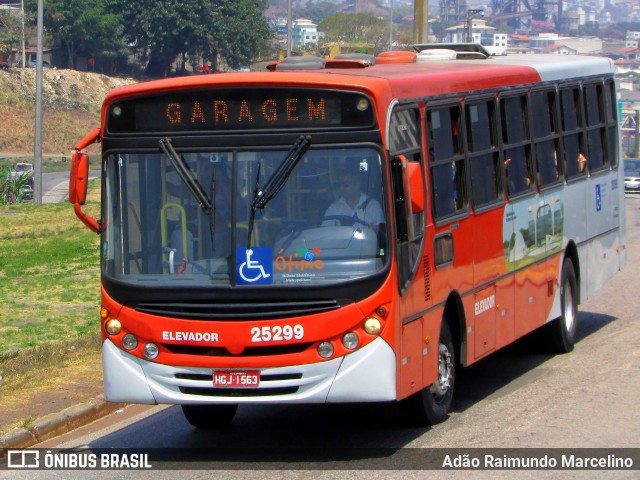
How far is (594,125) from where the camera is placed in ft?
45.0

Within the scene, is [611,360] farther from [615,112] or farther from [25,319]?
[25,319]

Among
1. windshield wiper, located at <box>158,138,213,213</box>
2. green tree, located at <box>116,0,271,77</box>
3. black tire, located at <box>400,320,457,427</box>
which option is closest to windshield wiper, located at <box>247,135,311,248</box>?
windshield wiper, located at <box>158,138,213,213</box>

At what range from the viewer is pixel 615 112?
14602 millimetres

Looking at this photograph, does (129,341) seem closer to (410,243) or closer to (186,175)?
(186,175)

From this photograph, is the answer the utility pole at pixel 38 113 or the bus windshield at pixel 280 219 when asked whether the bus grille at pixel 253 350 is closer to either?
the bus windshield at pixel 280 219

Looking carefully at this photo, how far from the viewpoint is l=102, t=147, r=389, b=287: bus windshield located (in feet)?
26.9

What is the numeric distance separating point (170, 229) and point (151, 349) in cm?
84

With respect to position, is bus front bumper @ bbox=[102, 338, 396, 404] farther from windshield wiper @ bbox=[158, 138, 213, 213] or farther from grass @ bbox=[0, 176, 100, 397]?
grass @ bbox=[0, 176, 100, 397]

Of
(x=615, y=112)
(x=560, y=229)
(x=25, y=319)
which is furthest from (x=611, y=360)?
(x=25, y=319)

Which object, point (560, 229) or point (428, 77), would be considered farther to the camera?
point (560, 229)

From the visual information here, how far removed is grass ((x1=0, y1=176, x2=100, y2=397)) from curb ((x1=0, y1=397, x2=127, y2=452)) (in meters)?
0.88

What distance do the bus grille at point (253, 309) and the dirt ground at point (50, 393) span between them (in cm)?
220

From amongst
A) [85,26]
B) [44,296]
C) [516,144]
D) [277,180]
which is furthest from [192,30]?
[277,180]

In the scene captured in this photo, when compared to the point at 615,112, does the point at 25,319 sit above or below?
below
